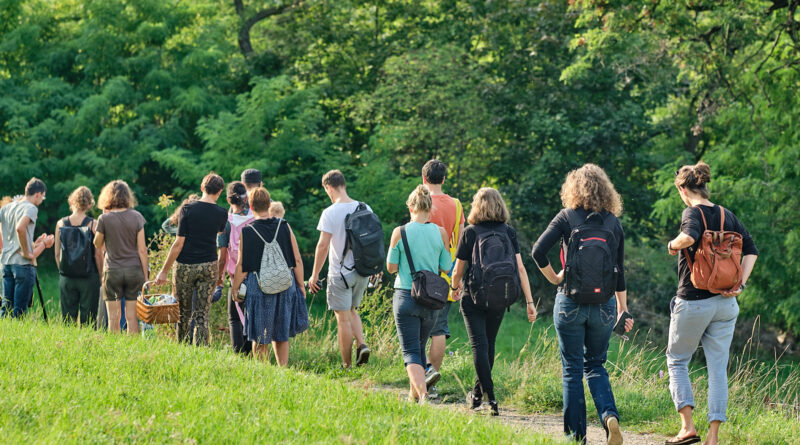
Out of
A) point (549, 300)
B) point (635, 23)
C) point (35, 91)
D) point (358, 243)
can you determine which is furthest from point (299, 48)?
point (358, 243)

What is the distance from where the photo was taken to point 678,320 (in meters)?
5.81

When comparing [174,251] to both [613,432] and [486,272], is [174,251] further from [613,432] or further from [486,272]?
[613,432]

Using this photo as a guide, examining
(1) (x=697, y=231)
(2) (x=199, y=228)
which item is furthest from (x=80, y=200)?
(1) (x=697, y=231)

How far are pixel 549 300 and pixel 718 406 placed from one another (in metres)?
17.1

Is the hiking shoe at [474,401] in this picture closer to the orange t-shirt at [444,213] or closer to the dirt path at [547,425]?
the dirt path at [547,425]

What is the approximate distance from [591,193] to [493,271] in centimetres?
103

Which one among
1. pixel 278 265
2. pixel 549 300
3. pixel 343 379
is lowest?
pixel 549 300

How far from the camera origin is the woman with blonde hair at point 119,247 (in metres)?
7.84

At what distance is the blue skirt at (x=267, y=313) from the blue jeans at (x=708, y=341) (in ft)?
11.2

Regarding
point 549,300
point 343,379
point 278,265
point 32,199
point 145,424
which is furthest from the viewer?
point 549,300

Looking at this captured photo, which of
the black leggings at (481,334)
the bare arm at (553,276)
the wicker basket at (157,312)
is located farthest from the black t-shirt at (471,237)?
Answer: the wicker basket at (157,312)

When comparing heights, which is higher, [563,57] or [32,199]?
[563,57]

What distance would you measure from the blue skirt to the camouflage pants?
0.49 metres

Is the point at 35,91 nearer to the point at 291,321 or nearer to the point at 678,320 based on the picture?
the point at 291,321
